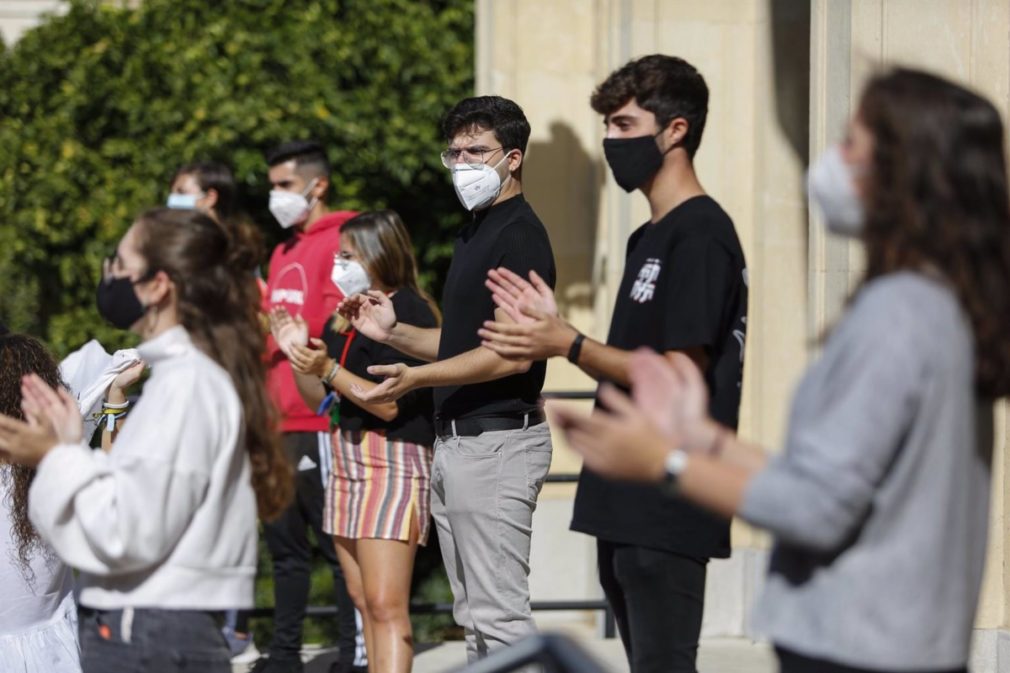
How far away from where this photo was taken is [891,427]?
2.36m

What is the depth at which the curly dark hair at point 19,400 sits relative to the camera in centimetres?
446

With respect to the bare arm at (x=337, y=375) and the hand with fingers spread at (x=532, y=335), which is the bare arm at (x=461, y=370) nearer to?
the bare arm at (x=337, y=375)

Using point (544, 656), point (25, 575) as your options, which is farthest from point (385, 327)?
point (544, 656)

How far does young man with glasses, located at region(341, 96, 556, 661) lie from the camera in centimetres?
478

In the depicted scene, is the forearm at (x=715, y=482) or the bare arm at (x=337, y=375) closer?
the forearm at (x=715, y=482)

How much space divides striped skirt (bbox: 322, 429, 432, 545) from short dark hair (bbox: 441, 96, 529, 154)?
1194 mm

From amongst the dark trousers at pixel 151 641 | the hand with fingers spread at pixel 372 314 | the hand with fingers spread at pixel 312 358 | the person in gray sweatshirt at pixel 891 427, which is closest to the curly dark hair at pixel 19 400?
the hand with fingers spread at pixel 312 358

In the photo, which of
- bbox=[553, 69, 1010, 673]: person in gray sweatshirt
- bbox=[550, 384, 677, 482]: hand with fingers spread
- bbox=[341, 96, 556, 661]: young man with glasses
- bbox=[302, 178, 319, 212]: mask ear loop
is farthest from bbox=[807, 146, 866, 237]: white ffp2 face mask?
bbox=[302, 178, 319, 212]: mask ear loop

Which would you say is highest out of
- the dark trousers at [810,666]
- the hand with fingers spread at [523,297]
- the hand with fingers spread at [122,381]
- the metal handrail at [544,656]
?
the hand with fingers spread at [523,297]

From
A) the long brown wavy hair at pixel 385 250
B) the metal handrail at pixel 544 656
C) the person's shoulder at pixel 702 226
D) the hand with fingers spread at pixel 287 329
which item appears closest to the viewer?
the metal handrail at pixel 544 656

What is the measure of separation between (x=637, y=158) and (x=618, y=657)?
3351 mm

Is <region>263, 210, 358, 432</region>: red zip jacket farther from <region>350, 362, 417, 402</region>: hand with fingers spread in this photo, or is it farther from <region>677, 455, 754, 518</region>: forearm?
<region>677, 455, 754, 518</region>: forearm

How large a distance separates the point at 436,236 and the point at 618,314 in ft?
17.4

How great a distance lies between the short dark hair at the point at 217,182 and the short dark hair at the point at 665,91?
133 inches
